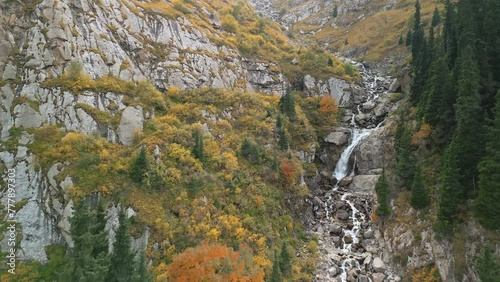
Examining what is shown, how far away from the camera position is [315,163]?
6688cm

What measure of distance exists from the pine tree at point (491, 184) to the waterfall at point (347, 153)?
102 ft

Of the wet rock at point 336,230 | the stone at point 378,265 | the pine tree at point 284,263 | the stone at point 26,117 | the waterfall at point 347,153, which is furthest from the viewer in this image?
the waterfall at point 347,153

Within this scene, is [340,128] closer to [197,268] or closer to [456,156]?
[456,156]

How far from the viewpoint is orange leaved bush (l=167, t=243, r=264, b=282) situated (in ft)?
103

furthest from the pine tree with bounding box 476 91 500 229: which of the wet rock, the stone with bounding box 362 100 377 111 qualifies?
the stone with bounding box 362 100 377 111

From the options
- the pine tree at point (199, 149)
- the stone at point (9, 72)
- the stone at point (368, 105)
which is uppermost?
the stone at point (368, 105)

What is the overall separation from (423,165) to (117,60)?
4935 centimetres

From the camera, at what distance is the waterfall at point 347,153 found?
214 ft

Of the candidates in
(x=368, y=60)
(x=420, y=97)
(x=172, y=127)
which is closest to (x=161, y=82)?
(x=172, y=127)

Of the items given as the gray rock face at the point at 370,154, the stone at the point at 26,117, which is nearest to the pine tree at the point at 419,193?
the gray rock face at the point at 370,154

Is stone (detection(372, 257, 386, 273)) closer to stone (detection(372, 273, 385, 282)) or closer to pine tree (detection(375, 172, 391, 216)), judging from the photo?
stone (detection(372, 273, 385, 282))

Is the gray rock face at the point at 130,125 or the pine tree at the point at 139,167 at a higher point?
the gray rock face at the point at 130,125

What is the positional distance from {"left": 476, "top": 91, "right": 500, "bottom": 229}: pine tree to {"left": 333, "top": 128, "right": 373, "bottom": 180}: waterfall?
31080 mm

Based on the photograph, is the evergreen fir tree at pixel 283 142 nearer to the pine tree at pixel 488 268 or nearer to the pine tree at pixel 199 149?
the pine tree at pixel 199 149
